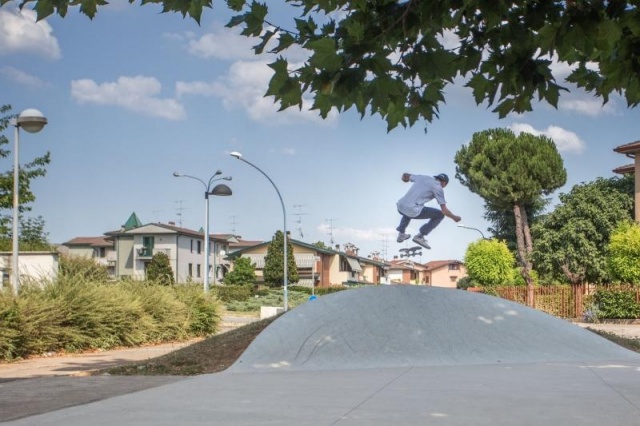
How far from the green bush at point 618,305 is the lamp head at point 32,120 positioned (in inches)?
977

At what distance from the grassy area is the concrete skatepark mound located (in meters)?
0.66

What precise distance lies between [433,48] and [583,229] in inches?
1581

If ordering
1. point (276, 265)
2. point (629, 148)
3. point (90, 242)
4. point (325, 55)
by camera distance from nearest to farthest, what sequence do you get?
point (325, 55) < point (629, 148) < point (276, 265) < point (90, 242)

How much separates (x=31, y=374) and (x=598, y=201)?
37269 millimetres

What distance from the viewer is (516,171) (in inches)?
1907

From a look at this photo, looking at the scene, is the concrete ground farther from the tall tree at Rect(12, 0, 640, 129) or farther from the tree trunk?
the tree trunk

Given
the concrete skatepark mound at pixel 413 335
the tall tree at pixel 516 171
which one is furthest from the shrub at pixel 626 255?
the concrete skatepark mound at pixel 413 335

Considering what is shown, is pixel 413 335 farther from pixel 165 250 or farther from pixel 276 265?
pixel 165 250

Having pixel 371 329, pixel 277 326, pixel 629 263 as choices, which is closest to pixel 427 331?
pixel 371 329

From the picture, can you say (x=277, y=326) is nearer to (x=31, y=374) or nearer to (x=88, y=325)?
(x=31, y=374)

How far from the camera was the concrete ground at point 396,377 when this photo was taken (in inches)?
277

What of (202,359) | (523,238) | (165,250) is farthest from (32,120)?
(165,250)

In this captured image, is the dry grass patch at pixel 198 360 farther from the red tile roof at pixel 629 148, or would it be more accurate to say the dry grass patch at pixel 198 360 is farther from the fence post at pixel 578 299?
the red tile roof at pixel 629 148

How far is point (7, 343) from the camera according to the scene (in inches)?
613
